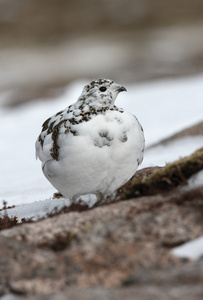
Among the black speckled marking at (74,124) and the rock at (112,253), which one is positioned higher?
the black speckled marking at (74,124)

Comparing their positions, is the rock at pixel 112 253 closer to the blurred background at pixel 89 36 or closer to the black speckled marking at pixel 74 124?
the black speckled marking at pixel 74 124

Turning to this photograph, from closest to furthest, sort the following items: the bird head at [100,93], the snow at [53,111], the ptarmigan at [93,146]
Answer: the ptarmigan at [93,146] < the bird head at [100,93] < the snow at [53,111]

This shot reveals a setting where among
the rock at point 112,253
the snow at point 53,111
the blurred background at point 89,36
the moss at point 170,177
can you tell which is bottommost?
the rock at point 112,253

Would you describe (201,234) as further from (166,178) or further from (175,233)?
(166,178)

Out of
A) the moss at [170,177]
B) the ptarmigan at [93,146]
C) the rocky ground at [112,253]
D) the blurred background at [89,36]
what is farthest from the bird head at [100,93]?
the blurred background at [89,36]

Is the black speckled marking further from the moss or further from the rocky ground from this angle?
the rocky ground

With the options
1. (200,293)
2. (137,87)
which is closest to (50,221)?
(200,293)

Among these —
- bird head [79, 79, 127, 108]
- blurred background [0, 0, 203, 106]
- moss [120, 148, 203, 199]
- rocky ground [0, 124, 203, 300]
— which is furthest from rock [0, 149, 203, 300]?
blurred background [0, 0, 203, 106]
